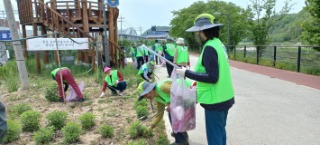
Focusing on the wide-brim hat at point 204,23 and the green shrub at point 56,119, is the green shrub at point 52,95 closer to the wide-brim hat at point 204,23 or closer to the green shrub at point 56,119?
the green shrub at point 56,119

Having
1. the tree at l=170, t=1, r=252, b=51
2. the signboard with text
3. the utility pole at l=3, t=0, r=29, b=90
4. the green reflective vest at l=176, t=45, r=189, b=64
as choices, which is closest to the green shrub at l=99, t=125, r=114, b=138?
the green reflective vest at l=176, t=45, r=189, b=64

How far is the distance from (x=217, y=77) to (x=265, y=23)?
1744cm

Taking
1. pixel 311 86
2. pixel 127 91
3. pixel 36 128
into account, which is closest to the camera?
pixel 36 128

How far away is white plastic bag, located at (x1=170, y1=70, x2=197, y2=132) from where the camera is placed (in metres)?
2.73

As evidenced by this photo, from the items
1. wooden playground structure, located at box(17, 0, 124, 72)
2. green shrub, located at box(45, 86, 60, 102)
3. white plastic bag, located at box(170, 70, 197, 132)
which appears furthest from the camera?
wooden playground structure, located at box(17, 0, 124, 72)

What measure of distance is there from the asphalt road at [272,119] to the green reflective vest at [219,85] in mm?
1514

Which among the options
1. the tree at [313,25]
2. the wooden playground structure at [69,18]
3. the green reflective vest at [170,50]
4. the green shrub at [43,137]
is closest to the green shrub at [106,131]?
the green shrub at [43,137]

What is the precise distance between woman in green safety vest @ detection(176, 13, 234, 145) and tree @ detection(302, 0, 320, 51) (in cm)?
990

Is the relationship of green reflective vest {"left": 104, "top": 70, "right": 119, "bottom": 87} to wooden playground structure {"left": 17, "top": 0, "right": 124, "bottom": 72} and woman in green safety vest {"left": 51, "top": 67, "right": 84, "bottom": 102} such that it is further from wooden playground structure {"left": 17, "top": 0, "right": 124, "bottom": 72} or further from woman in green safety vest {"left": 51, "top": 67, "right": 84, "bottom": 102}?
wooden playground structure {"left": 17, "top": 0, "right": 124, "bottom": 72}

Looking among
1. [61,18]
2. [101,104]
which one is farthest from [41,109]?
[61,18]

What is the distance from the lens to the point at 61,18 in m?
10.3

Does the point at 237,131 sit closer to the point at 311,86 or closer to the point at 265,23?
the point at 311,86

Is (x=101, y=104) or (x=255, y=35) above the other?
(x=255, y=35)

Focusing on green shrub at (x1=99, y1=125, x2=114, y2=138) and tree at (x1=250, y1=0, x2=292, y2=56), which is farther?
tree at (x1=250, y1=0, x2=292, y2=56)
